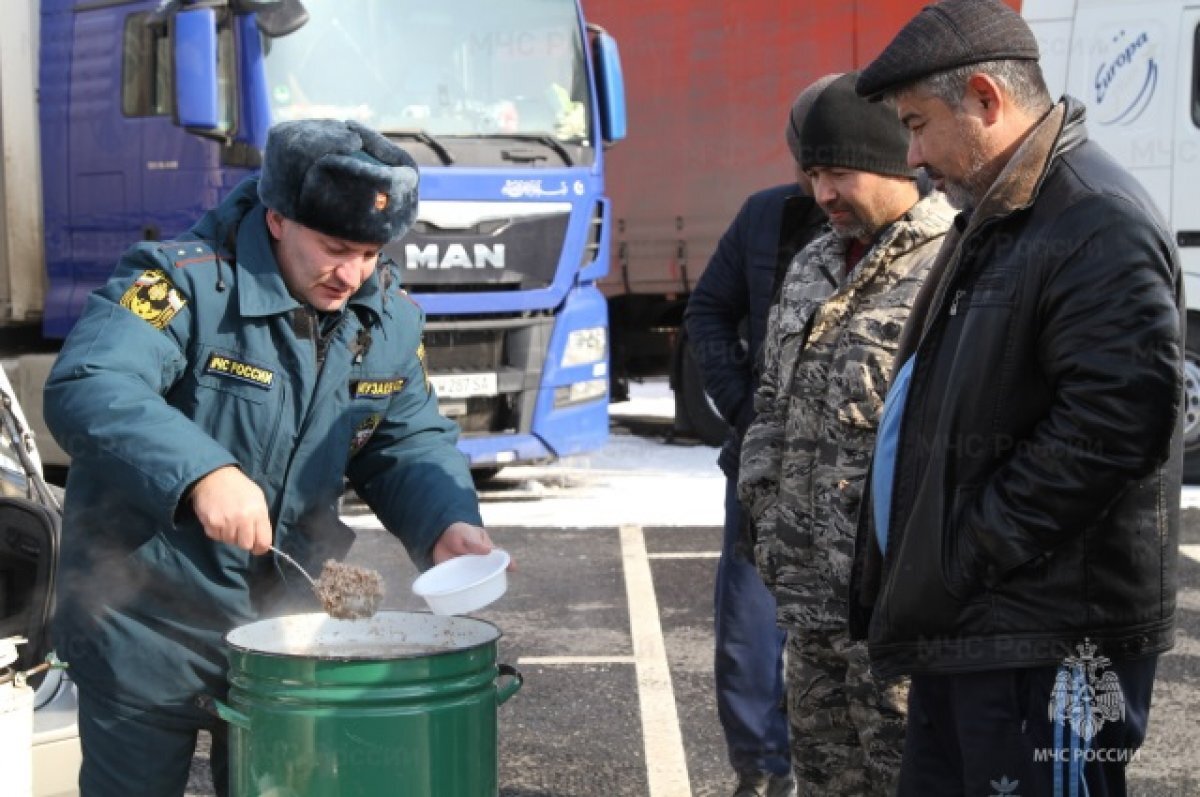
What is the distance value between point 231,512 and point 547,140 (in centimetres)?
731

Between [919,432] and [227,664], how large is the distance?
1.31m

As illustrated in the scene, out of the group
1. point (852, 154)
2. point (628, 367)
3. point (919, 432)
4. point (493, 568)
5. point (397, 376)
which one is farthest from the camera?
point (628, 367)

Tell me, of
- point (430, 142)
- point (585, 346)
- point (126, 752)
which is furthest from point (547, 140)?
point (126, 752)

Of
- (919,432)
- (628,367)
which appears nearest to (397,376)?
(919,432)

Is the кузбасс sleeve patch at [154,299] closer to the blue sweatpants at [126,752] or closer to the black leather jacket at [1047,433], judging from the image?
the blue sweatpants at [126,752]

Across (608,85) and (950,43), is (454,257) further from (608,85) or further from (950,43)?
(950,43)

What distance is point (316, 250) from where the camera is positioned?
3.17 metres

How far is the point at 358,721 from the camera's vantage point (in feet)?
9.71

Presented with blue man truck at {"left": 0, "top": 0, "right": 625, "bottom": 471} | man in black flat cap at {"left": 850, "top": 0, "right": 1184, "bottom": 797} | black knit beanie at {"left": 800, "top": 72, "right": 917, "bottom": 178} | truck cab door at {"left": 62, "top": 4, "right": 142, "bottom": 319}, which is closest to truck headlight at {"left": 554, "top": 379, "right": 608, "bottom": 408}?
blue man truck at {"left": 0, "top": 0, "right": 625, "bottom": 471}

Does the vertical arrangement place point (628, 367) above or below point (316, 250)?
below

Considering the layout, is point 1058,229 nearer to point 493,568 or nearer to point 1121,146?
point 493,568

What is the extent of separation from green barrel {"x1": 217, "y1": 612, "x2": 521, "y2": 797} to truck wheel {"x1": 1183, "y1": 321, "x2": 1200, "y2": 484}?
8.39 metres

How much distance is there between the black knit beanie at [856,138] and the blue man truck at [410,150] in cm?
546

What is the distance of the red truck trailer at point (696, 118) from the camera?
1253cm
